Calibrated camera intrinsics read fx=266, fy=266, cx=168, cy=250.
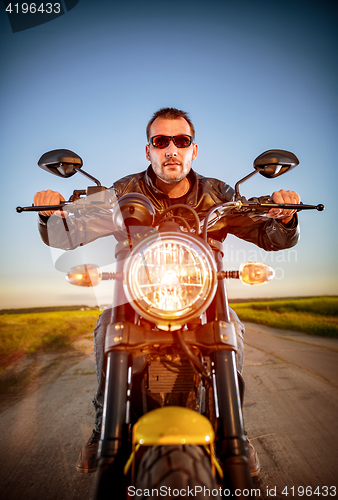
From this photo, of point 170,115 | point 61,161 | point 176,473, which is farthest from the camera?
point 170,115

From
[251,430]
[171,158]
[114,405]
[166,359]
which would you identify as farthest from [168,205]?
[251,430]

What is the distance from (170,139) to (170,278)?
1.49m

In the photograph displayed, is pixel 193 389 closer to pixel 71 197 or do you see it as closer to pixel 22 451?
pixel 71 197

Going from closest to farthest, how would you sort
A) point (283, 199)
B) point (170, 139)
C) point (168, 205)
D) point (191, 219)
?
point (283, 199) < point (191, 219) < point (170, 139) < point (168, 205)

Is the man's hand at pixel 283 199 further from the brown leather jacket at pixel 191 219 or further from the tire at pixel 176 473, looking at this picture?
the tire at pixel 176 473

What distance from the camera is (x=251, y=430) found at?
8.45ft

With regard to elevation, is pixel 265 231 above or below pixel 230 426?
above

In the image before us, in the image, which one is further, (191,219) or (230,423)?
(191,219)

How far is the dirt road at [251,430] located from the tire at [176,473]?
4.33 ft

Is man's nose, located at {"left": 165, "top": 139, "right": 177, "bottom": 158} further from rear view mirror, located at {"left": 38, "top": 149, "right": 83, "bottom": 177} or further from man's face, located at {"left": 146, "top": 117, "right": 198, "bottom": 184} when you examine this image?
rear view mirror, located at {"left": 38, "top": 149, "right": 83, "bottom": 177}

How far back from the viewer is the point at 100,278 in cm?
126

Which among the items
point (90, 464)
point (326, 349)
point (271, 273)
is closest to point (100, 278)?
point (271, 273)

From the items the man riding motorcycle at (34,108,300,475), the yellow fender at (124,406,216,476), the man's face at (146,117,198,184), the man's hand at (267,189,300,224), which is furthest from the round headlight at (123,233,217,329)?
the man's face at (146,117,198,184)

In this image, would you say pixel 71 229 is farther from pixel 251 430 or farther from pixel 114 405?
pixel 251 430
